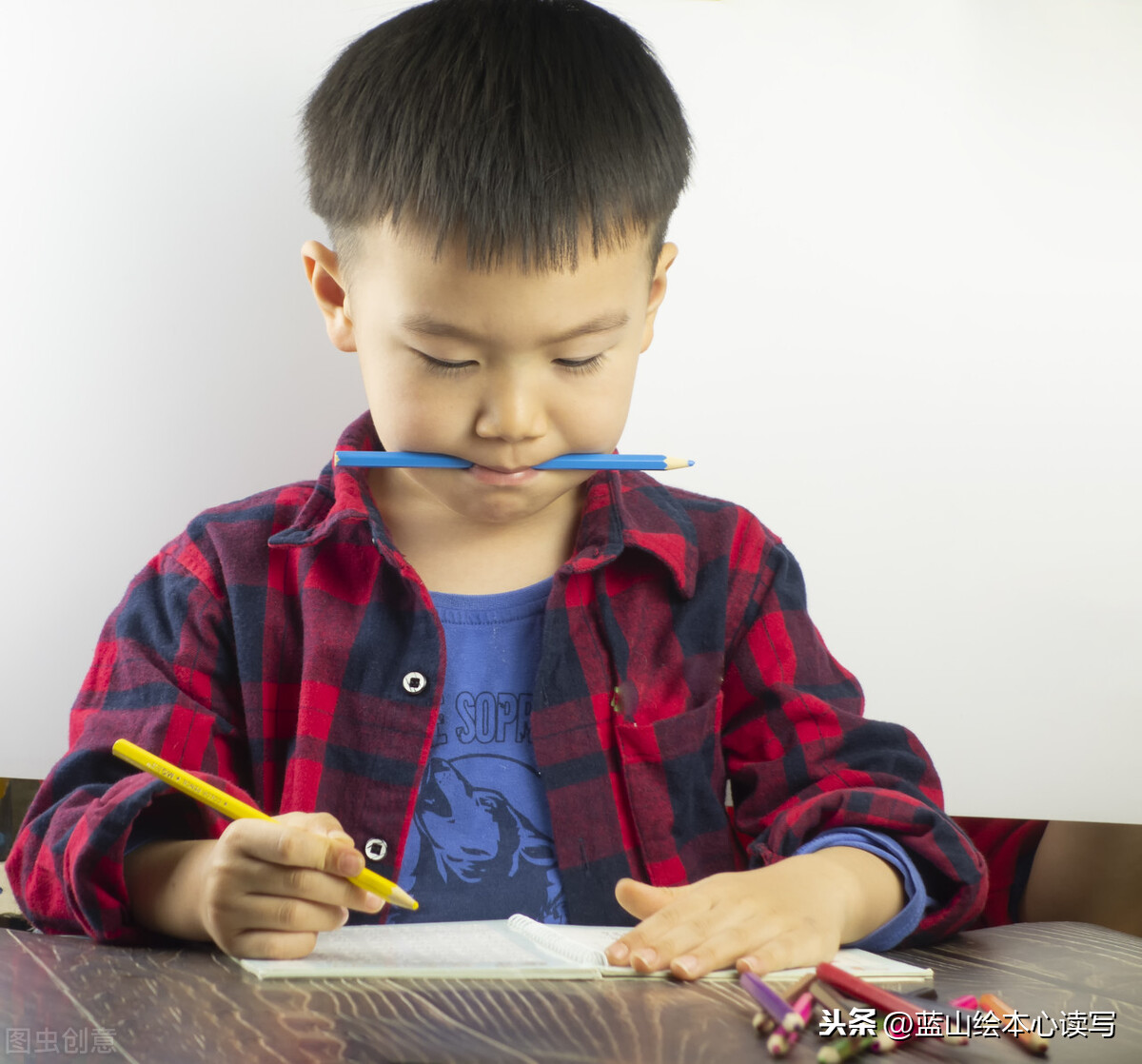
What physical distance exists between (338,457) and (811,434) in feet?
1.79

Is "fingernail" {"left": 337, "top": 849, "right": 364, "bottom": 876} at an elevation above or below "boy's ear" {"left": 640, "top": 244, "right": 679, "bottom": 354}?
below

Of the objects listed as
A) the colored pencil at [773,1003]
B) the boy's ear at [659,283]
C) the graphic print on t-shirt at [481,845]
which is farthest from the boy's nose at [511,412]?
the colored pencil at [773,1003]

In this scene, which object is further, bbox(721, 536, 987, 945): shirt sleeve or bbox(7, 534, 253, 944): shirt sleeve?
bbox(721, 536, 987, 945): shirt sleeve

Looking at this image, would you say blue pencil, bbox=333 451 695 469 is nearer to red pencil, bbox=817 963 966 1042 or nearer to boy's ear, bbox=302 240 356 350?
boy's ear, bbox=302 240 356 350

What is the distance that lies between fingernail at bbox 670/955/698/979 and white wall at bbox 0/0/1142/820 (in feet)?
1.97

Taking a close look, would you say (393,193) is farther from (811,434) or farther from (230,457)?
(811,434)

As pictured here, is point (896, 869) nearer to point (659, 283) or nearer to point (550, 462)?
point (550, 462)

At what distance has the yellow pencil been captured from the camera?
2.02 feet

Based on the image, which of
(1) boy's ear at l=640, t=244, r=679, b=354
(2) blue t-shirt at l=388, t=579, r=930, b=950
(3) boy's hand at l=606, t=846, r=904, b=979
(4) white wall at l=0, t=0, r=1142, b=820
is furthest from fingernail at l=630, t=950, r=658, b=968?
(4) white wall at l=0, t=0, r=1142, b=820

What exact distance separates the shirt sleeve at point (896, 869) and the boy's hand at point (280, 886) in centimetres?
→ 33

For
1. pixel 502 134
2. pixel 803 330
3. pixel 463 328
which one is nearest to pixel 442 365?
pixel 463 328

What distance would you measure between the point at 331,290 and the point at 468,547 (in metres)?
0.24

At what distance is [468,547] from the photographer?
968 mm

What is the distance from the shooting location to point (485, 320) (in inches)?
29.9
